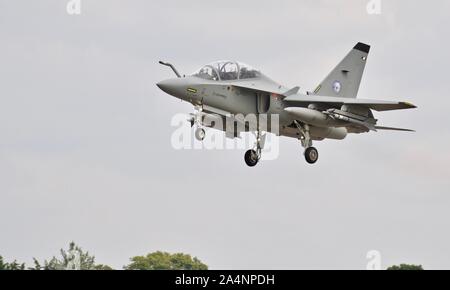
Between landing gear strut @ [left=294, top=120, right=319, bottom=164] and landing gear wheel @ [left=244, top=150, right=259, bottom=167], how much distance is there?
1956 millimetres

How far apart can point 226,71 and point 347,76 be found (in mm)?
6827

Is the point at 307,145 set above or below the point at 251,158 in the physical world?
above

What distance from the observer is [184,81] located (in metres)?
39.6

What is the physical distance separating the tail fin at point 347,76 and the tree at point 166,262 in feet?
75.3

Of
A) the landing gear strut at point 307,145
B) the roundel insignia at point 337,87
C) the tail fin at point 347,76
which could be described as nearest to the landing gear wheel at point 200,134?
the landing gear strut at point 307,145

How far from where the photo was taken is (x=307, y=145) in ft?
139

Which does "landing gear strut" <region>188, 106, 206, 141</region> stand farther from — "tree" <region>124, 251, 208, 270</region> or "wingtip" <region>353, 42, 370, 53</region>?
"tree" <region>124, 251, 208, 270</region>

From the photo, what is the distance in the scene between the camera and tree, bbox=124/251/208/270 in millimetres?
65625

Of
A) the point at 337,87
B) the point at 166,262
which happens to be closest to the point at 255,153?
the point at 337,87

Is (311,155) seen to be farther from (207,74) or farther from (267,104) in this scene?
(207,74)

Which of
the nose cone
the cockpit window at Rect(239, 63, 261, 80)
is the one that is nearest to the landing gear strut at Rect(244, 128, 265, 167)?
the cockpit window at Rect(239, 63, 261, 80)
